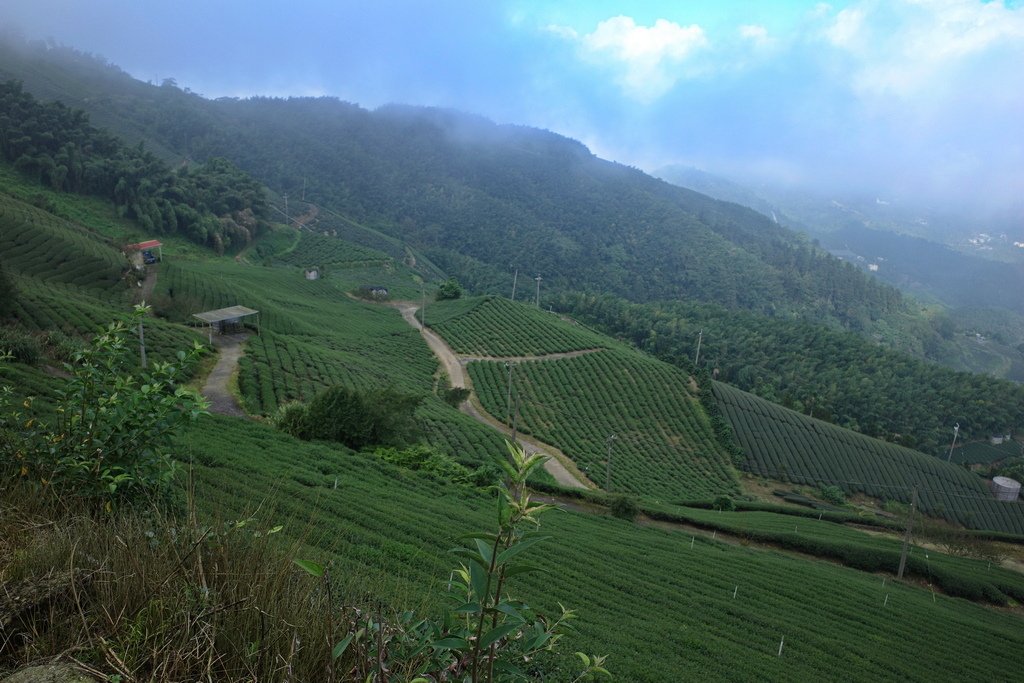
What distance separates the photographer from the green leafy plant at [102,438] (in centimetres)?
400

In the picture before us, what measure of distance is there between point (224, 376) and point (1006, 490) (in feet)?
224

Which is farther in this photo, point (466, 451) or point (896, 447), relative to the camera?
point (896, 447)

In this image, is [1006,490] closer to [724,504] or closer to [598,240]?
[724,504]

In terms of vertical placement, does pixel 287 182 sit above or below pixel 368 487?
above

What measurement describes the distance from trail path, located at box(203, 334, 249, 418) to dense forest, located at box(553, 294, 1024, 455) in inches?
1820

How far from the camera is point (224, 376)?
27406 millimetres

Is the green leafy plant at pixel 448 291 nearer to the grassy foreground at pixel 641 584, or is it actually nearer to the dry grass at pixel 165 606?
the grassy foreground at pixel 641 584

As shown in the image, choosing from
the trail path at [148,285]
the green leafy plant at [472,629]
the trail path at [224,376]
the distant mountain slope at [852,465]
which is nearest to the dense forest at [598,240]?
the distant mountain slope at [852,465]

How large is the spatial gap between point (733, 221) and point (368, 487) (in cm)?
16671

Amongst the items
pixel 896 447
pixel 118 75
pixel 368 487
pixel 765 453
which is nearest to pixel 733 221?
pixel 896 447

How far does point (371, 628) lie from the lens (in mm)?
2590

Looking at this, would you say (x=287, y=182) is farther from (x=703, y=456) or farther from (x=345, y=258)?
(x=703, y=456)

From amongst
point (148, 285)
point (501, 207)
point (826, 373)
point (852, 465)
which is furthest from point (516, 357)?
point (501, 207)

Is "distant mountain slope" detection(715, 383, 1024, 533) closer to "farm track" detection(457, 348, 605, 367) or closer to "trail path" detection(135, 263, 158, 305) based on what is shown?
"farm track" detection(457, 348, 605, 367)
